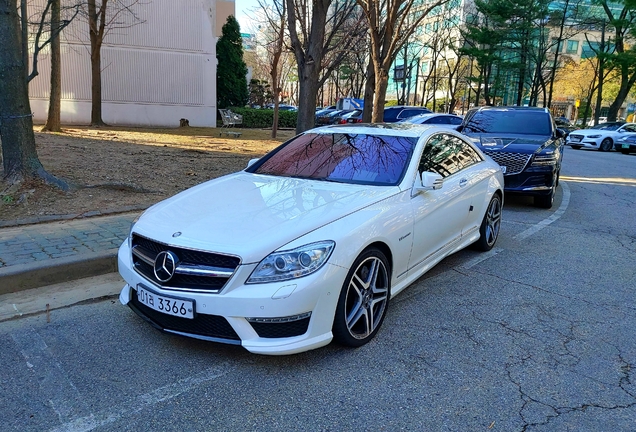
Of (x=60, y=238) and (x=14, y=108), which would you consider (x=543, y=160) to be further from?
(x=14, y=108)

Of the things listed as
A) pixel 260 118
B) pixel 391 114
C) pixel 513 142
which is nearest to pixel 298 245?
pixel 513 142

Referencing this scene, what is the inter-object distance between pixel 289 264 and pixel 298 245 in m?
0.13

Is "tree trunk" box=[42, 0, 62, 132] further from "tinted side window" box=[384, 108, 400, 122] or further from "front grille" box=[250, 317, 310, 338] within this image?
"front grille" box=[250, 317, 310, 338]

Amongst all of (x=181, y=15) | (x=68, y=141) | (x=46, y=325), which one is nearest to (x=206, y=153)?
(x=68, y=141)

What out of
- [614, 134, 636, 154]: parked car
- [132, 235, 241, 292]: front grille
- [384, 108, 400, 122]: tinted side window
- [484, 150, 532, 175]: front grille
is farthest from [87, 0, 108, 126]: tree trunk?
[614, 134, 636, 154]: parked car

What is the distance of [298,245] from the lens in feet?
9.78

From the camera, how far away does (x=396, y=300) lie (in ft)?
14.0

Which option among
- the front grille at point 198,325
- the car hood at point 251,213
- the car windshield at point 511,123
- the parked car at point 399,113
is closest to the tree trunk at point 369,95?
the parked car at point 399,113

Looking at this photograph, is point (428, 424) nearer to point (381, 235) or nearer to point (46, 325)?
point (381, 235)

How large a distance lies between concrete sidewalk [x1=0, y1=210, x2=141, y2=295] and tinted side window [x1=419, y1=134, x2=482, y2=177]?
325 centimetres

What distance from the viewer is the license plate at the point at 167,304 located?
9.78 ft

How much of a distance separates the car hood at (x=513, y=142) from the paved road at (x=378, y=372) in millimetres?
3943

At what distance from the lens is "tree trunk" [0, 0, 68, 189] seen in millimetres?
6402

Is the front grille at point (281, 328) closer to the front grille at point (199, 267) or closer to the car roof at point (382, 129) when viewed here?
the front grille at point (199, 267)
